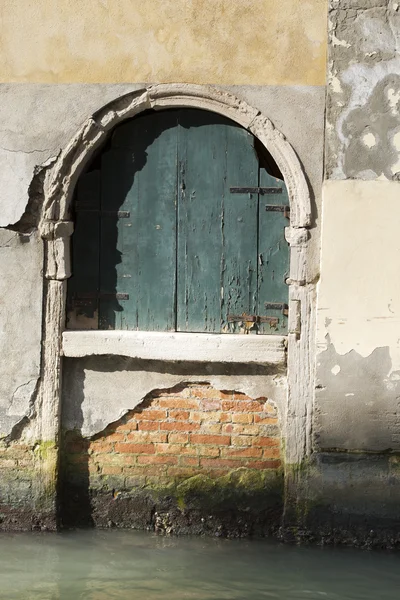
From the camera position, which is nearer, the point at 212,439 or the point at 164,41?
the point at 164,41

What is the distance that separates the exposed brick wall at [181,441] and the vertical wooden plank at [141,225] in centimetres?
50

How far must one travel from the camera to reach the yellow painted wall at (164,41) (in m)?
5.25

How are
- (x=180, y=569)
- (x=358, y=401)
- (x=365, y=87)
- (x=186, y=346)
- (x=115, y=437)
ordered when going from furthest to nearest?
1. (x=115, y=437)
2. (x=186, y=346)
3. (x=358, y=401)
4. (x=365, y=87)
5. (x=180, y=569)

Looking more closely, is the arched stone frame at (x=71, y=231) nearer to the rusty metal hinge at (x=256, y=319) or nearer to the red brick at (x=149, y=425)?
the rusty metal hinge at (x=256, y=319)

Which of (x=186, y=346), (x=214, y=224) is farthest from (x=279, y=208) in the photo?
(x=186, y=346)

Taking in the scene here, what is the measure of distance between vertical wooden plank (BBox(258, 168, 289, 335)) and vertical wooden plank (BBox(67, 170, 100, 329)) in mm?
988

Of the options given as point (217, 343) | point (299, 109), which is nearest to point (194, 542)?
point (217, 343)

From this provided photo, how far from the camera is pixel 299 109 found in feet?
17.3

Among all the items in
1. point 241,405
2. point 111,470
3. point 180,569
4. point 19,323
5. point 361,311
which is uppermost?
point 361,311

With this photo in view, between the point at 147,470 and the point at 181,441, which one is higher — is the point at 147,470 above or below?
below

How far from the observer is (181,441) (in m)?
5.57

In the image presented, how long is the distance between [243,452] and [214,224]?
53.4 inches

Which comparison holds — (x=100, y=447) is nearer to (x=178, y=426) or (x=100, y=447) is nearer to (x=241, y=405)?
(x=178, y=426)

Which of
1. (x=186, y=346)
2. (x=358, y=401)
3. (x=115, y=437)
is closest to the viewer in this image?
(x=358, y=401)
